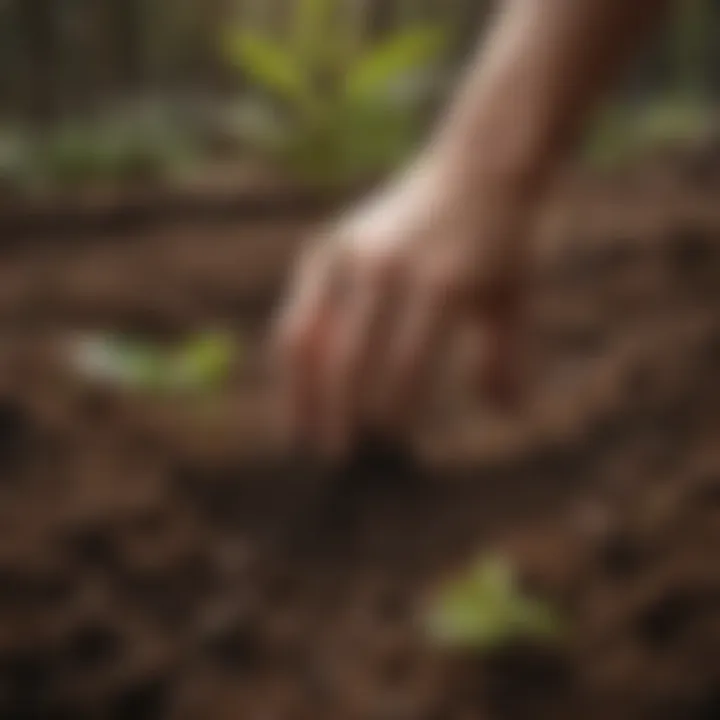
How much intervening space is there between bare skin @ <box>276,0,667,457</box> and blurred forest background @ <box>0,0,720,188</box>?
0.80m

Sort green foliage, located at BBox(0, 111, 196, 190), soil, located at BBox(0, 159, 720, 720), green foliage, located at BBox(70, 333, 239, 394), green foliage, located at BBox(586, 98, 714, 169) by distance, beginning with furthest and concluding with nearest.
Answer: green foliage, located at BBox(586, 98, 714, 169) → green foliage, located at BBox(0, 111, 196, 190) → green foliage, located at BBox(70, 333, 239, 394) → soil, located at BBox(0, 159, 720, 720)

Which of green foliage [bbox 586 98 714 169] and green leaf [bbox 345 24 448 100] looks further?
green foliage [bbox 586 98 714 169]

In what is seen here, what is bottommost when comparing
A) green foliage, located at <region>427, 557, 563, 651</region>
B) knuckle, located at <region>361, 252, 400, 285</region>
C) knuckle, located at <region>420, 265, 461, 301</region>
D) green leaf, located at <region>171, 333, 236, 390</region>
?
green foliage, located at <region>427, 557, 563, 651</region>

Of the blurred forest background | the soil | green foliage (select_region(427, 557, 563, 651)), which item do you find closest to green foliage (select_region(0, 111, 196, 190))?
the blurred forest background

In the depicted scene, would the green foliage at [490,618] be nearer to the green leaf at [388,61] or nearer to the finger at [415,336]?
the finger at [415,336]

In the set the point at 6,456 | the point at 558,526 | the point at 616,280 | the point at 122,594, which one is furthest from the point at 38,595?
the point at 616,280

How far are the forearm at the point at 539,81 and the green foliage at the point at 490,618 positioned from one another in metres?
0.20

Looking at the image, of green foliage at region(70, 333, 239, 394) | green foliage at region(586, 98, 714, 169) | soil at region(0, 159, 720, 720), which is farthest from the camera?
green foliage at region(586, 98, 714, 169)

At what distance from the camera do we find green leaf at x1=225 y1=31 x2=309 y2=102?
137 cm

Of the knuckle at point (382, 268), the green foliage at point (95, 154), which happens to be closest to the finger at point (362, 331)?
the knuckle at point (382, 268)

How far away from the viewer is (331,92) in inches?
60.1

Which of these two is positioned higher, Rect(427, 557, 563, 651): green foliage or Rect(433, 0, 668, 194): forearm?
Rect(433, 0, 668, 194): forearm

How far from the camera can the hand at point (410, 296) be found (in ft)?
1.91

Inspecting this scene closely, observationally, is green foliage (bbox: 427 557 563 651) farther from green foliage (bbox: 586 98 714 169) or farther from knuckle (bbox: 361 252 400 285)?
green foliage (bbox: 586 98 714 169)
